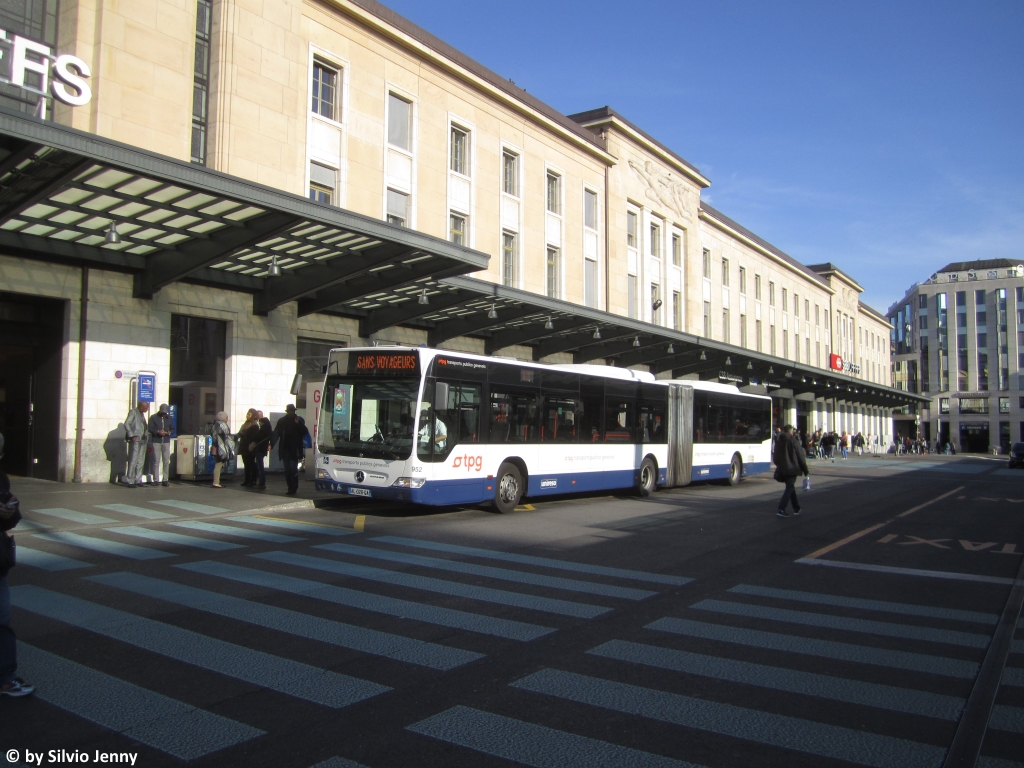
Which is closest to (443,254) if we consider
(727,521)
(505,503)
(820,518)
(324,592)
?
(505,503)

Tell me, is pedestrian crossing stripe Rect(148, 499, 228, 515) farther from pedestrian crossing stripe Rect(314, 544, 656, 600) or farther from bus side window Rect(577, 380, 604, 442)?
bus side window Rect(577, 380, 604, 442)

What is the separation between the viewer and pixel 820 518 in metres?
14.8

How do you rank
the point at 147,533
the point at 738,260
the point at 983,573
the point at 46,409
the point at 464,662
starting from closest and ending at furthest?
the point at 464,662, the point at 983,573, the point at 147,533, the point at 46,409, the point at 738,260

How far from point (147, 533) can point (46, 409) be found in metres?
8.03

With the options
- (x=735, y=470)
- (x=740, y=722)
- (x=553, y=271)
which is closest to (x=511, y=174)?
(x=553, y=271)

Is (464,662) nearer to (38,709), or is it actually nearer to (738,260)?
(38,709)

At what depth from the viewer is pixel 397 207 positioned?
24391mm

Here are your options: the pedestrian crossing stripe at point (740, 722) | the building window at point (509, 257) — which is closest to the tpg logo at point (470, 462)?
the pedestrian crossing stripe at point (740, 722)

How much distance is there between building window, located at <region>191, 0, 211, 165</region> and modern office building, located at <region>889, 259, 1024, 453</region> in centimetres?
9207

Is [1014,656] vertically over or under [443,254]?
under

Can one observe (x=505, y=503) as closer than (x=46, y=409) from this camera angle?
Yes

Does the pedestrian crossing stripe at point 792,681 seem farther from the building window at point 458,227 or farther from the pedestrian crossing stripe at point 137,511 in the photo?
the building window at point 458,227

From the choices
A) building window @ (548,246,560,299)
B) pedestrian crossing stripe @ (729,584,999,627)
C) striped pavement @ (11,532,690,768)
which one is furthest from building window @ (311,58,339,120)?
pedestrian crossing stripe @ (729,584,999,627)

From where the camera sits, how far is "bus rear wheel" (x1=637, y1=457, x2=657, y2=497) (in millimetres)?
19047
